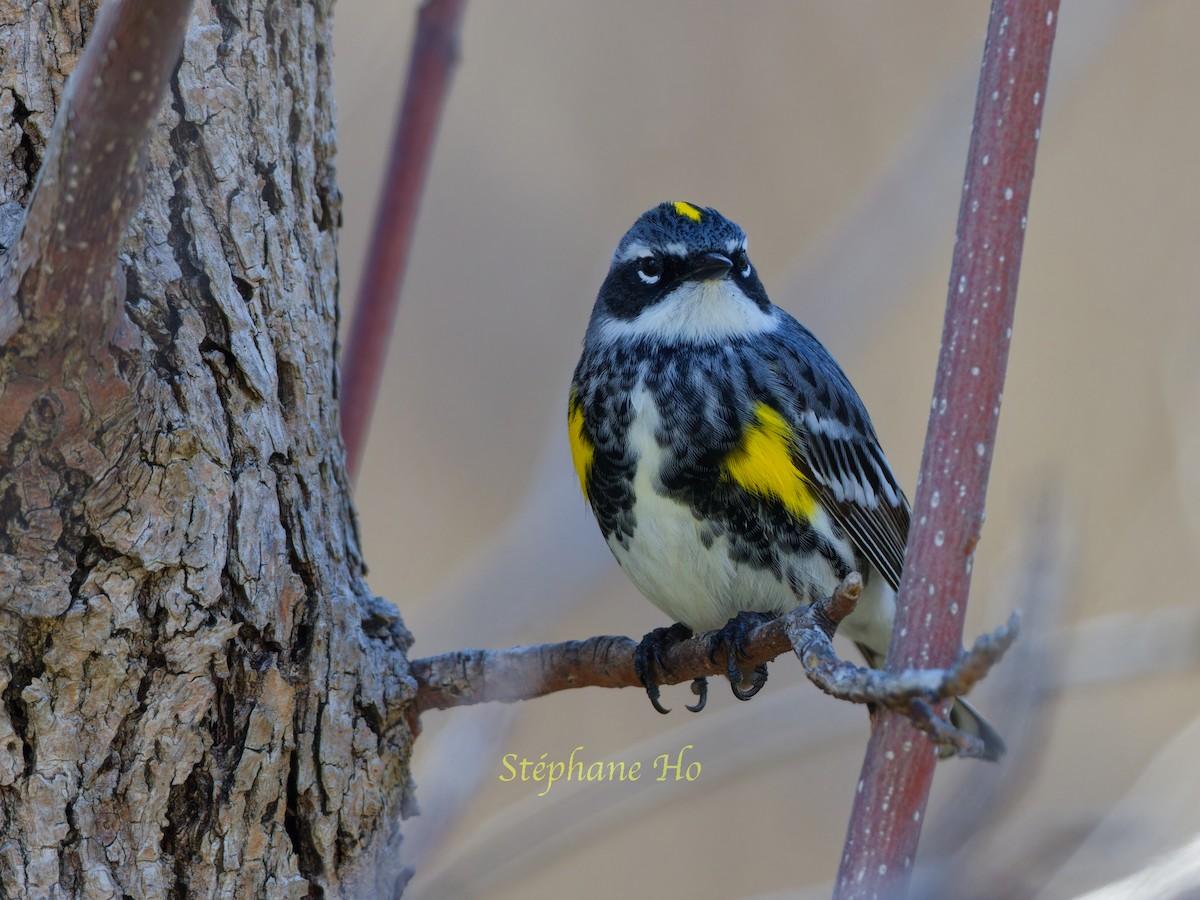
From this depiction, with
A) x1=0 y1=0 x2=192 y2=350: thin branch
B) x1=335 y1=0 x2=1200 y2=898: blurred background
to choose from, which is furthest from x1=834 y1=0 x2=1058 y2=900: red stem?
x1=335 y1=0 x2=1200 y2=898: blurred background

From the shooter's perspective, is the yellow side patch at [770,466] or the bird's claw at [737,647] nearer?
the bird's claw at [737,647]

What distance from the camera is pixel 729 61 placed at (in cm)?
582

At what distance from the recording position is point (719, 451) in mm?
2793

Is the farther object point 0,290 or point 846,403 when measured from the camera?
point 846,403

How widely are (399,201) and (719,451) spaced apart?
2.75 ft

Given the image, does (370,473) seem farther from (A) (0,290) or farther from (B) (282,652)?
(A) (0,290)

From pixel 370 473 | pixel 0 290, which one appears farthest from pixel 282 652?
pixel 370 473

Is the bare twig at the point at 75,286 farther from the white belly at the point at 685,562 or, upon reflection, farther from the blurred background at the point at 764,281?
the blurred background at the point at 764,281

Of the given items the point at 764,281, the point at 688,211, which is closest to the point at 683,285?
the point at 688,211

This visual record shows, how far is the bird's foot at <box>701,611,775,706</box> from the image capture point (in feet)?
8.10

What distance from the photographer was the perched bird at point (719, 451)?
279cm

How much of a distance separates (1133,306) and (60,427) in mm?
4938

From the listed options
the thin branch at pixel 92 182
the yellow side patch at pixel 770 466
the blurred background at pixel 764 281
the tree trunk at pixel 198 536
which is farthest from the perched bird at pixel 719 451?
the blurred background at pixel 764 281

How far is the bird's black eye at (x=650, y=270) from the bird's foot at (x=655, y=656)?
855 millimetres
